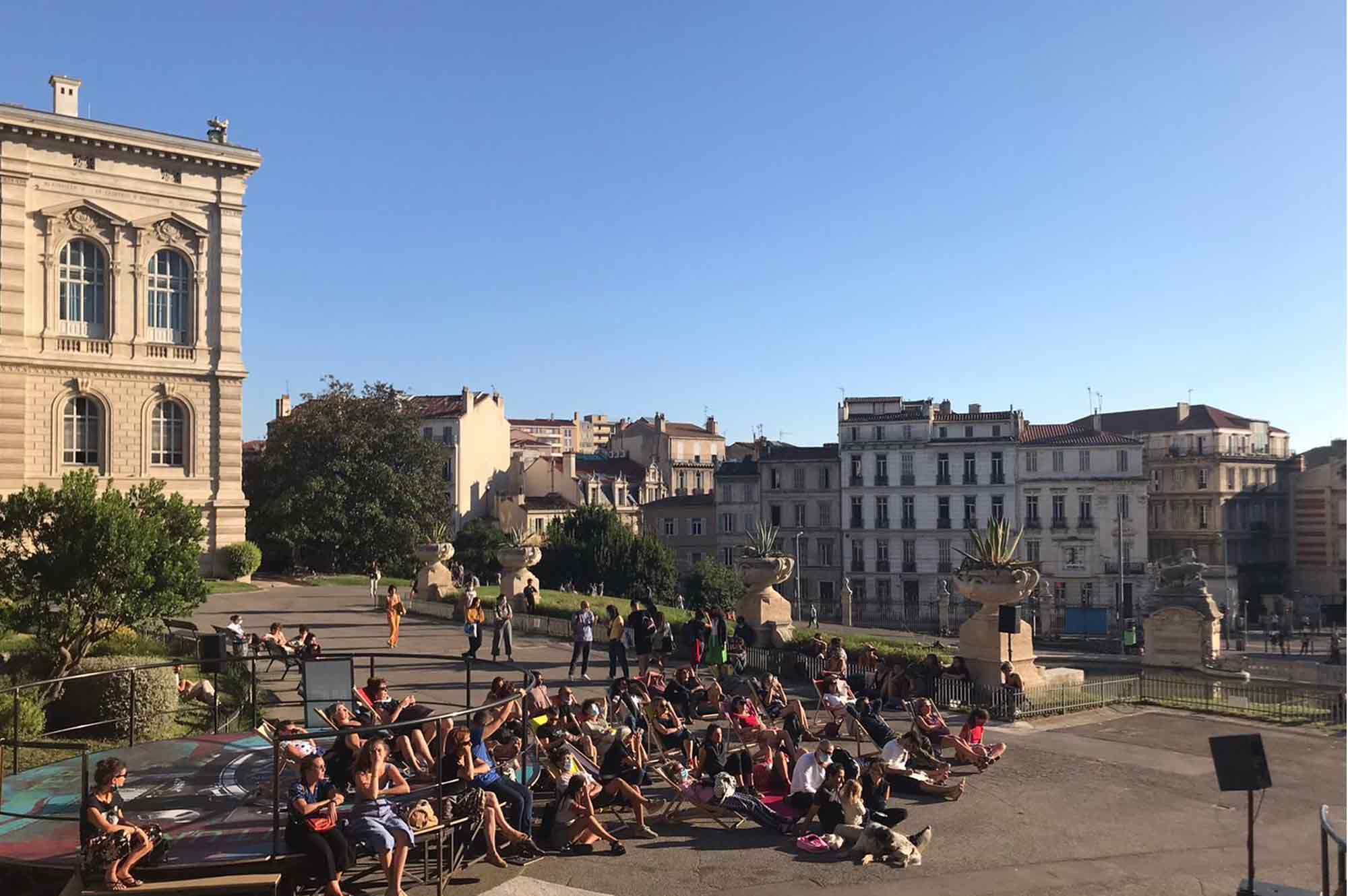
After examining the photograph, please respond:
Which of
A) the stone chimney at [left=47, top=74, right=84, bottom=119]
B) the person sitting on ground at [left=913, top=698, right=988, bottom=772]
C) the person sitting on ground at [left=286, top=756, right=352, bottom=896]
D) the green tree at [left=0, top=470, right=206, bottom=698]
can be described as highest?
the stone chimney at [left=47, top=74, right=84, bottom=119]

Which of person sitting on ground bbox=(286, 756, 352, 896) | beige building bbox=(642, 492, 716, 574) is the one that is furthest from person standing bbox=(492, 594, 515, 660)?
beige building bbox=(642, 492, 716, 574)

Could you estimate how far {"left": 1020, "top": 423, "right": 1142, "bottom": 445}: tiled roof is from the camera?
216 ft

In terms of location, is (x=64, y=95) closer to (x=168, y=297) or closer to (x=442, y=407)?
(x=168, y=297)

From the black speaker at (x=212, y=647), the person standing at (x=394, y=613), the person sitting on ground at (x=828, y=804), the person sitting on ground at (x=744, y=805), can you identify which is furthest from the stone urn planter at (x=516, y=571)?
the person sitting on ground at (x=828, y=804)

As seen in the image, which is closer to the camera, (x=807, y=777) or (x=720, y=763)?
(x=807, y=777)

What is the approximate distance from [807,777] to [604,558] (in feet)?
165

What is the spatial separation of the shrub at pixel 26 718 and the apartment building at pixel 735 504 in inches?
2359

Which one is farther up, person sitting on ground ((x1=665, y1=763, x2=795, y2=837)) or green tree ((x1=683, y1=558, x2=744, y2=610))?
person sitting on ground ((x1=665, y1=763, x2=795, y2=837))

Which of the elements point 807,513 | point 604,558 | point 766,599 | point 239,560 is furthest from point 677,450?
point 766,599

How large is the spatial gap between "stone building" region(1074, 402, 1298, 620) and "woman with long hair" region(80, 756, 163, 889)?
72187 millimetres

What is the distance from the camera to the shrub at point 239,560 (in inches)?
1503

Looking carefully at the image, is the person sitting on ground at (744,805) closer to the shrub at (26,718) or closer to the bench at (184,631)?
the shrub at (26,718)

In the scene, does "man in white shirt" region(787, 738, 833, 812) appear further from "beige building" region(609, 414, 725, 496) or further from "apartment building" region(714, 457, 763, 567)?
"beige building" region(609, 414, 725, 496)

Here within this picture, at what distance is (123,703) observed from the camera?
52.2ft
